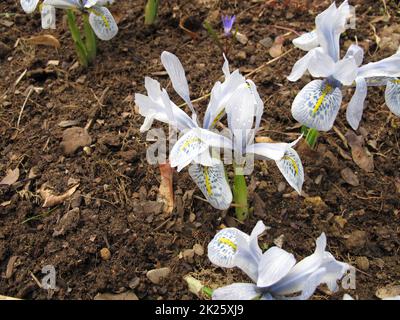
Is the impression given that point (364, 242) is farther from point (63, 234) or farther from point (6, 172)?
point (6, 172)

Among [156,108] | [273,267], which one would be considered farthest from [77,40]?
[273,267]

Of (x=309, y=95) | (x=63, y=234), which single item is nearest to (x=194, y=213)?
(x=63, y=234)

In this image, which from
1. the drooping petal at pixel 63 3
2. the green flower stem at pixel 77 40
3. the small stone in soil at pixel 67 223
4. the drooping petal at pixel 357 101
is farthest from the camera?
the green flower stem at pixel 77 40

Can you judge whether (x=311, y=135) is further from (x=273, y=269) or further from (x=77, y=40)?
(x=77, y=40)

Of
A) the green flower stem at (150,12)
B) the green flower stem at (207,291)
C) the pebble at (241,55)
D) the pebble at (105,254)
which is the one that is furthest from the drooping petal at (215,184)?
the green flower stem at (150,12)

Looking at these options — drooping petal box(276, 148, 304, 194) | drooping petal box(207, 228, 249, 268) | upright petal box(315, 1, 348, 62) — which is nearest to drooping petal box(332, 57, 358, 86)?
upright petal box(315, 1, 348, 62)

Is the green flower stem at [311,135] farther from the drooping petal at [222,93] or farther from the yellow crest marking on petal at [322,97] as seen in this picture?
the drooping petal at [222,93]
